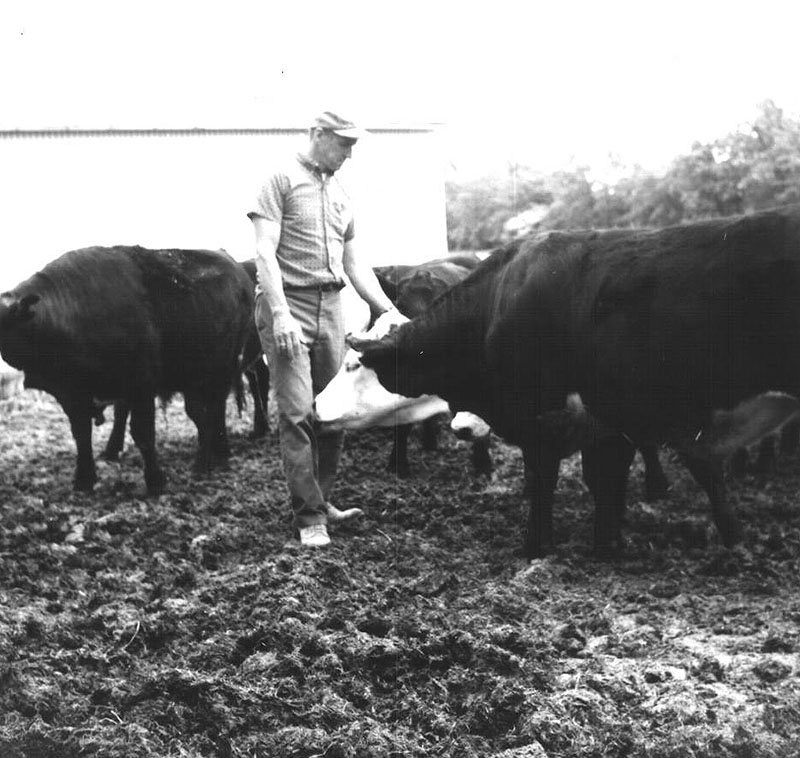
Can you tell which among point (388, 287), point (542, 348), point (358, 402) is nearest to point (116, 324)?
point (358, 402)

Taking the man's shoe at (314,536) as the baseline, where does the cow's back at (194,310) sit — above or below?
above

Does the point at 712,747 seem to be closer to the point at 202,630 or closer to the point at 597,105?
the point at 202,630

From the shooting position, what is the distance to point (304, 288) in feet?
22.4

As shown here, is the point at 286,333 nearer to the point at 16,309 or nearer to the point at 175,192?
the point at 16,309

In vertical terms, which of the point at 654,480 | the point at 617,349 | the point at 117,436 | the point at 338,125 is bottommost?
the point at 117,436

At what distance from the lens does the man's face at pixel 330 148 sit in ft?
21.4

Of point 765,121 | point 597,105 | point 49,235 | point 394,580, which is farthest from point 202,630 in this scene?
point 597,105

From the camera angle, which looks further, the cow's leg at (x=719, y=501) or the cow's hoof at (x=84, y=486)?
the cow's hoof at (x=84, y=486)

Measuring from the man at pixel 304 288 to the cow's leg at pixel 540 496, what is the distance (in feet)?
3.64

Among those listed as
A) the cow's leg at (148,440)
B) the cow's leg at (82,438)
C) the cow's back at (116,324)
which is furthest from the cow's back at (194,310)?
the cow's leg at (82,438)

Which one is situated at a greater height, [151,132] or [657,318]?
[151,132]

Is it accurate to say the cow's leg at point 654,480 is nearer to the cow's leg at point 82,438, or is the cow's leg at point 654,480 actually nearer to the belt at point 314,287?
the belt at point 314,287

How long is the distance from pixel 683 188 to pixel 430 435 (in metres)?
11.6

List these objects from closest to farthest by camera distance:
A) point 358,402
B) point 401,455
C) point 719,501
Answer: point 719,501
point 358,402
point 401,455
